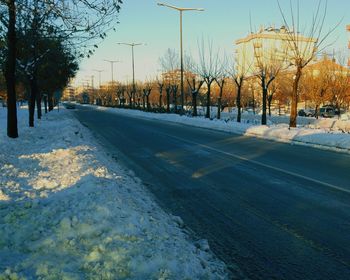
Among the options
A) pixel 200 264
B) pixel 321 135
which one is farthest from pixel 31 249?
pixel 321 135

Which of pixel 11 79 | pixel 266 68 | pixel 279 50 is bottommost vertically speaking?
pixel 11 79

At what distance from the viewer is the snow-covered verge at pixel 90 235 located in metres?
3.94

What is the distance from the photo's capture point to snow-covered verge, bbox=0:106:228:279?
3.94 m

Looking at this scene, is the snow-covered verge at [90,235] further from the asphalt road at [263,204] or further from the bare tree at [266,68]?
the bare tree at [266,68]

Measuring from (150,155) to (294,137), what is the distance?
8.11 meters

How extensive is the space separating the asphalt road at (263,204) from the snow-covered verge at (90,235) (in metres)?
0.43

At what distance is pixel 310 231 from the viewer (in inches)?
218

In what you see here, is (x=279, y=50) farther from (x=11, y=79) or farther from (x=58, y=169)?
(x=58, y=169)

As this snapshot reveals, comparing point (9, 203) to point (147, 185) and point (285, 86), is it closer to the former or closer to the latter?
point (147, 185)

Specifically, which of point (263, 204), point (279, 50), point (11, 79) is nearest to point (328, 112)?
point (279, 50)

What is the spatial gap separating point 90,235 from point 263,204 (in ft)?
10.7

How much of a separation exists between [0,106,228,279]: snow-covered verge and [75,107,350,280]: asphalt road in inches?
16.8

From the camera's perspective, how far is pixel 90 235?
472 centimetres

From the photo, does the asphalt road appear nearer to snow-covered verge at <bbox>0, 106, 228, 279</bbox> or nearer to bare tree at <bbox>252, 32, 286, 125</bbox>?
snow-covered verge at <bbox>0, 106, 228, 279</bbox>
